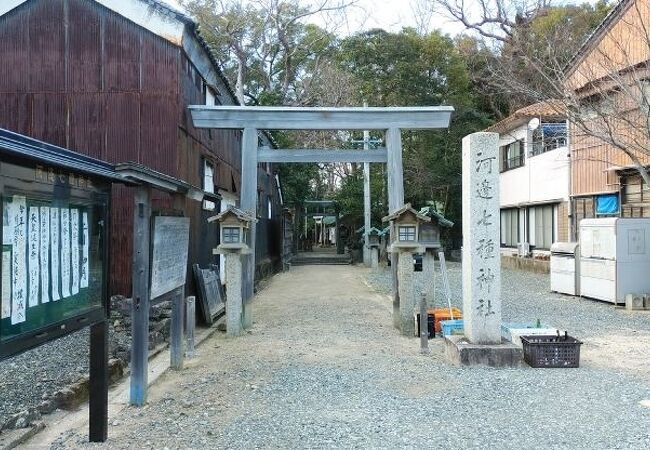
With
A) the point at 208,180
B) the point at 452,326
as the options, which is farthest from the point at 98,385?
the point at 208,180

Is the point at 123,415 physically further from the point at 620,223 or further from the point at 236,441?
the point at 620,223

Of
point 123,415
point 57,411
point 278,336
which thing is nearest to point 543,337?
point 278,336

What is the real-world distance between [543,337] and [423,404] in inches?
100

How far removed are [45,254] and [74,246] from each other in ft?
1.21

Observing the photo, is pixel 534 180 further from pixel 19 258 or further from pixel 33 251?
pixel 19 258

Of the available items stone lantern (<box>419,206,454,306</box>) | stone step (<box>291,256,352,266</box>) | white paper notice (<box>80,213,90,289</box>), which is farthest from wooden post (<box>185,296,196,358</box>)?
stone step (<box>291,256,352,266</box>)

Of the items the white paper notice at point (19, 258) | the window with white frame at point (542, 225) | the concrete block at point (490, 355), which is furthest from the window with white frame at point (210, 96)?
the window with white frame at point (542, 225)

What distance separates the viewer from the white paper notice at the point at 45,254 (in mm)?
3607

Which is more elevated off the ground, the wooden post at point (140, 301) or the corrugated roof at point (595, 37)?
the corrugated roof at point (595, 37)

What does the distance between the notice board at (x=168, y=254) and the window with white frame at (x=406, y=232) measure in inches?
150

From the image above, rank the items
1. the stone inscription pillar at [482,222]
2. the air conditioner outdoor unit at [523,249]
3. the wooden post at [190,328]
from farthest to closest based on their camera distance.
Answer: the air conditioner outdoor unit at [523,249], the wooden post at [190,328], the stone inscription pillar at [482,222]

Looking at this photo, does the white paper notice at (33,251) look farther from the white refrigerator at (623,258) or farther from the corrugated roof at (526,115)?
the corrugated roof at (526,115)

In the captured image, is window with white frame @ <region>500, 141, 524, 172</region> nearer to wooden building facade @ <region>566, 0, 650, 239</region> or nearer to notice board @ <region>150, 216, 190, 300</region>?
wooden building facade @ <region>566, 0, 650, 239</region>

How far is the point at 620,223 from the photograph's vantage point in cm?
1207
